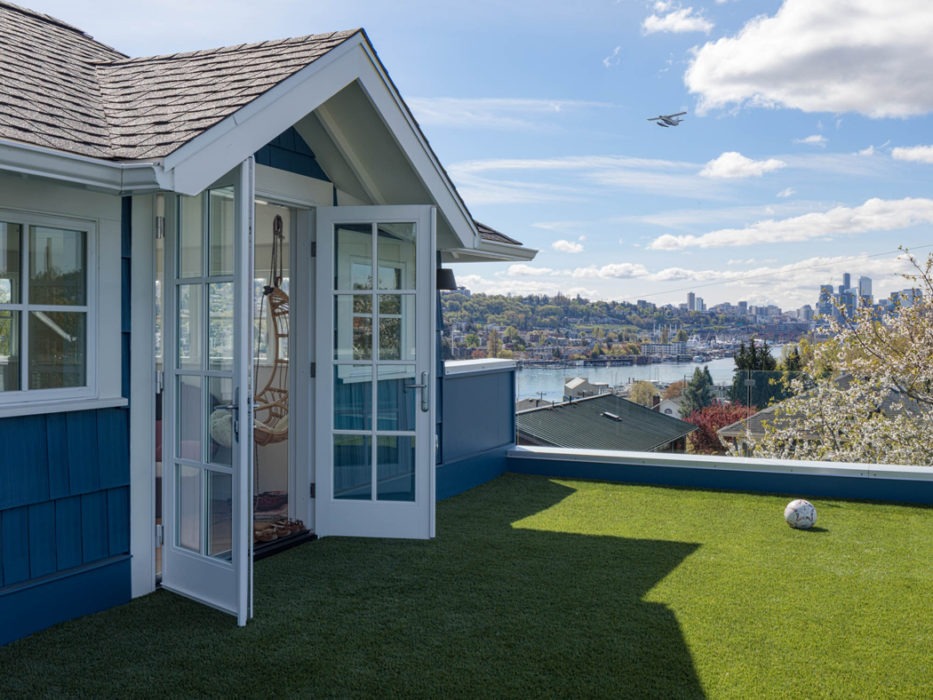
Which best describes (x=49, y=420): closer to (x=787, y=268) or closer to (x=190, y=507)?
(x=190, y=507)

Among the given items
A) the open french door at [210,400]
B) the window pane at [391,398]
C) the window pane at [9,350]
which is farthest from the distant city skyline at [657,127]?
the window pane at [9,350]

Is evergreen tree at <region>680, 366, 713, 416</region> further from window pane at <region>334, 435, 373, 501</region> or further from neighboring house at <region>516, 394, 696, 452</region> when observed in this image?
window pane at <region>334, 435, 373, 501</region>

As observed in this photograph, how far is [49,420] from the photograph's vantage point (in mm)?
3586

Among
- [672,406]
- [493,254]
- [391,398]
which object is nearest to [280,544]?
[391,398]

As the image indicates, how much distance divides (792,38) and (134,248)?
21381mm

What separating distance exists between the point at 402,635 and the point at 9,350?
81.4 inches

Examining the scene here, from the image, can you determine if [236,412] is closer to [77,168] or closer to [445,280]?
[77,168]

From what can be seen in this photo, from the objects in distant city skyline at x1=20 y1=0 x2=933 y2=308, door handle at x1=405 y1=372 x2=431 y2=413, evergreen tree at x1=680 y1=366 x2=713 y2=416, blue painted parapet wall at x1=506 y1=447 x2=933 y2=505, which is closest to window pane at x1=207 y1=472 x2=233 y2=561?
door handle at x1=405 y1=372 x2=431 y2=413

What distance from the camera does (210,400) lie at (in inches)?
156

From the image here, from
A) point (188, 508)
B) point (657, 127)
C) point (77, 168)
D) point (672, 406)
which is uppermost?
point (657, 127)

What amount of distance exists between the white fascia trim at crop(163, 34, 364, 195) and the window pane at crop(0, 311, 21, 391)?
0.94 meters

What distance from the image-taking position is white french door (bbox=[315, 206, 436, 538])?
16.6 feet

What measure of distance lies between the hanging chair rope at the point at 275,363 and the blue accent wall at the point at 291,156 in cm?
148

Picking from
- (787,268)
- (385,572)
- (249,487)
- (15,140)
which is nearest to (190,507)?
(249,487)
